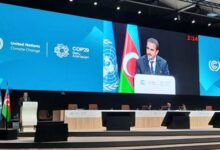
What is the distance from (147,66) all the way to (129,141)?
7.08 m

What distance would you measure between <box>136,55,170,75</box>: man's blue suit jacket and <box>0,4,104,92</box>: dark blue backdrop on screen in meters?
1.58

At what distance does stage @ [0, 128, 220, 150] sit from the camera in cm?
567

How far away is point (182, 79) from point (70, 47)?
16.0 ft

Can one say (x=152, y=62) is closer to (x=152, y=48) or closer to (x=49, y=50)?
(x=152, y=48)

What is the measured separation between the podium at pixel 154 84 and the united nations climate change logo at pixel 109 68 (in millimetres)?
862

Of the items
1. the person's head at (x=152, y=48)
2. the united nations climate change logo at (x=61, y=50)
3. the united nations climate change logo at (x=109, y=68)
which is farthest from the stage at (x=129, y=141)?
the person's head at (x=152, y=48)

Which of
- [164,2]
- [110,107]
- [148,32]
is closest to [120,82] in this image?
[110,107]

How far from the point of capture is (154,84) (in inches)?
512

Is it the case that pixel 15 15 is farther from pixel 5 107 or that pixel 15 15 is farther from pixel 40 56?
pixel 5 107

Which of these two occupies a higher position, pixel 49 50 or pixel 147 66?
pixel 49 50

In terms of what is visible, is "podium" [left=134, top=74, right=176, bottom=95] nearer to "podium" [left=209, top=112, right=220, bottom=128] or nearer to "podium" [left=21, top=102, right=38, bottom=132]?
"podium" [left=209, top=112, right=220, bottom=128]

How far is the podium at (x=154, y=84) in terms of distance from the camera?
12672mm

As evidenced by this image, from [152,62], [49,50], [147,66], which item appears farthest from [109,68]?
[49,50]

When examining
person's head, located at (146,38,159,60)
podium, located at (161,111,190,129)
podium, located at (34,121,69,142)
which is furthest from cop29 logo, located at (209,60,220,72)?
podium, located at (34,121,69,142)
